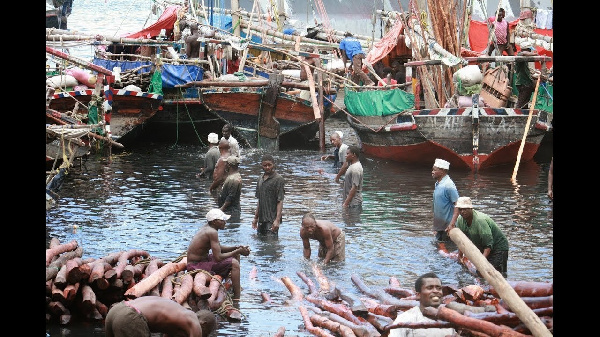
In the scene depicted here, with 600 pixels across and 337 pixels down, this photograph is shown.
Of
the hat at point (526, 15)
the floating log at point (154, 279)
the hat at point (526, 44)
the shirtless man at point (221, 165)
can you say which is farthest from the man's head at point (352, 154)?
the hat at point (526, 15)

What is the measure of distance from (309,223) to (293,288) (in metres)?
1.07

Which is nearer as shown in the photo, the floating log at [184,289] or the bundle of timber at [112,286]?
the bundle of timber at [112,286]

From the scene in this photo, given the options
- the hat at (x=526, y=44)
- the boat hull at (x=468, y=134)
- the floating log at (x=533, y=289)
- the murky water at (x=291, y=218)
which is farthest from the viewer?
the hat at (x=526, y=44)

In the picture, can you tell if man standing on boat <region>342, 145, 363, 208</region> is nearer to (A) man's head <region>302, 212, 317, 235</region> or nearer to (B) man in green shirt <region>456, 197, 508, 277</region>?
(A) man's head <region>302, 212, 317, 235</region>

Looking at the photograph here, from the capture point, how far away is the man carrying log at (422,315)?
26.7 feet

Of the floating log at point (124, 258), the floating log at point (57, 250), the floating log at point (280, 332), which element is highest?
the floating log at point (57, 250)

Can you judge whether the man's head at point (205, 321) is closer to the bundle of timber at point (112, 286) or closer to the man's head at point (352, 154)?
the bundle of timber at point (112, 286)

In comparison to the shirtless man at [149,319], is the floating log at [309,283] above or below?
below

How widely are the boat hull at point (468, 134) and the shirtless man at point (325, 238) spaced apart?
10.6 metres

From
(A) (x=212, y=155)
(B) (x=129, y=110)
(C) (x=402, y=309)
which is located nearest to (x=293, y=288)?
(C) (x=402, y=309)
